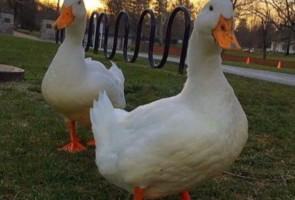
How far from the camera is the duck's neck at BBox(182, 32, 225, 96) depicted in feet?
8.54

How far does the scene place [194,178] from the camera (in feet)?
8.65

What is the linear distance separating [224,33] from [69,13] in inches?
93.4

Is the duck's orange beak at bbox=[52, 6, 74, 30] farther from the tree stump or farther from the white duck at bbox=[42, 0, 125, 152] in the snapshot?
the tree stump

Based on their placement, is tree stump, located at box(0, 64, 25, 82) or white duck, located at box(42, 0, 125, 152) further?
tree stump, located at box(0, 64, 25, 82)

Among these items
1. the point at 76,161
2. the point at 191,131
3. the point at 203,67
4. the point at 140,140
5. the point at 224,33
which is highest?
the point at 224,33

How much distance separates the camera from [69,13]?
4395 millimetres

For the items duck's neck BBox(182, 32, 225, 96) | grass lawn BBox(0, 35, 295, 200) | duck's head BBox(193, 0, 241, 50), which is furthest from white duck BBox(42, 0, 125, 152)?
duck's head BBox(193, 0, 241, 50)

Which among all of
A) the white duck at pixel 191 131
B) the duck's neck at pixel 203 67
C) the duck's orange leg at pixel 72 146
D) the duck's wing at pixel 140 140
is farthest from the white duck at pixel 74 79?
the duck's neck at pixel 203 67

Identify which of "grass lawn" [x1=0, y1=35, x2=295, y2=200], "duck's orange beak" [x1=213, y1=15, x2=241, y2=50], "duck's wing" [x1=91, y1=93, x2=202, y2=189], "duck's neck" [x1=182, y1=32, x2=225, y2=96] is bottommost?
"grass lawn" [x1=0, y1=35, x2=295, y2=200]

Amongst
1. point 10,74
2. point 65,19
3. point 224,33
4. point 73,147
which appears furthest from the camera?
point 10,74

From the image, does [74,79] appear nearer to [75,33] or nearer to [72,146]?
[75,33]

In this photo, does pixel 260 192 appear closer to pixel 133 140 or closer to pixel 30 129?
pixel 133 140

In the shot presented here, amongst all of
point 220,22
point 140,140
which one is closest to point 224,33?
point 220,22

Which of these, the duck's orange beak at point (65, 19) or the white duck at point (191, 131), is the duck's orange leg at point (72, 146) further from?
the white duck at point (191, 131)
